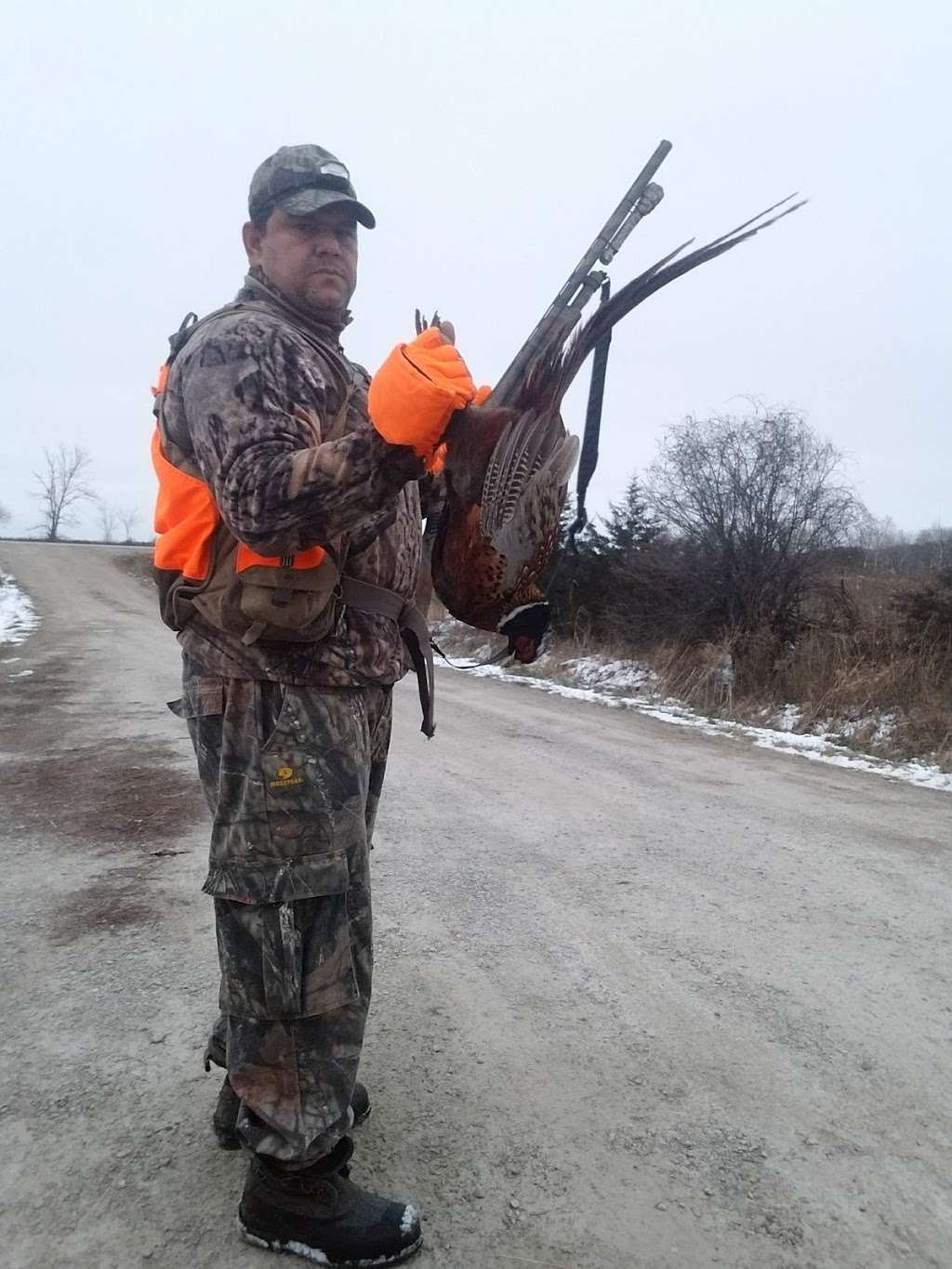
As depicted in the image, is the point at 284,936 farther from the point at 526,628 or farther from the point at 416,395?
the point at 416,395

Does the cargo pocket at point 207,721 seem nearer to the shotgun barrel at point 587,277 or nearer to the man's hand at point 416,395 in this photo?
the man's hand at point 416,395

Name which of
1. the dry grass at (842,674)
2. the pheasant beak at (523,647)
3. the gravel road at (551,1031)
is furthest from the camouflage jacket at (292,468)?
the dry grass at (842,674)

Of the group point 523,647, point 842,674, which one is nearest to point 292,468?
point 523,647

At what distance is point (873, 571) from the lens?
43.6ft

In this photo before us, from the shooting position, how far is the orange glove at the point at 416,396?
5.30 ft

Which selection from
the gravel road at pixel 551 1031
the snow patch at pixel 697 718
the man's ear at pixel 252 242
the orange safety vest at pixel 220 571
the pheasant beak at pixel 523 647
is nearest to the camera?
the orange safety vest at pixel 220 571

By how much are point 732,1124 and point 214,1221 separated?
1320 millimetres

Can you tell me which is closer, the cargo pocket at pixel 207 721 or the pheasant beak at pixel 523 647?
the cargo pocket at pixel 207 721

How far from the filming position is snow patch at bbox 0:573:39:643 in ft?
48.4

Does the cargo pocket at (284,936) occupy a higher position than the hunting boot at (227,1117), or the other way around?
the cargo pocket at (284,936)

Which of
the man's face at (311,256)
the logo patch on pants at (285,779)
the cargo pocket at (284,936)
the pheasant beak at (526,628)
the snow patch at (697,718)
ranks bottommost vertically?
the snow patch at (697,718)

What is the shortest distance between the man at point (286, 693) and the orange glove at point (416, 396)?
0.05 meters

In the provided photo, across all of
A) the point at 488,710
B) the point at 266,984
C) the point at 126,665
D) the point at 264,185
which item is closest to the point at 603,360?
the point at 264,185

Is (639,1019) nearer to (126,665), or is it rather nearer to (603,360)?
(603,360)
